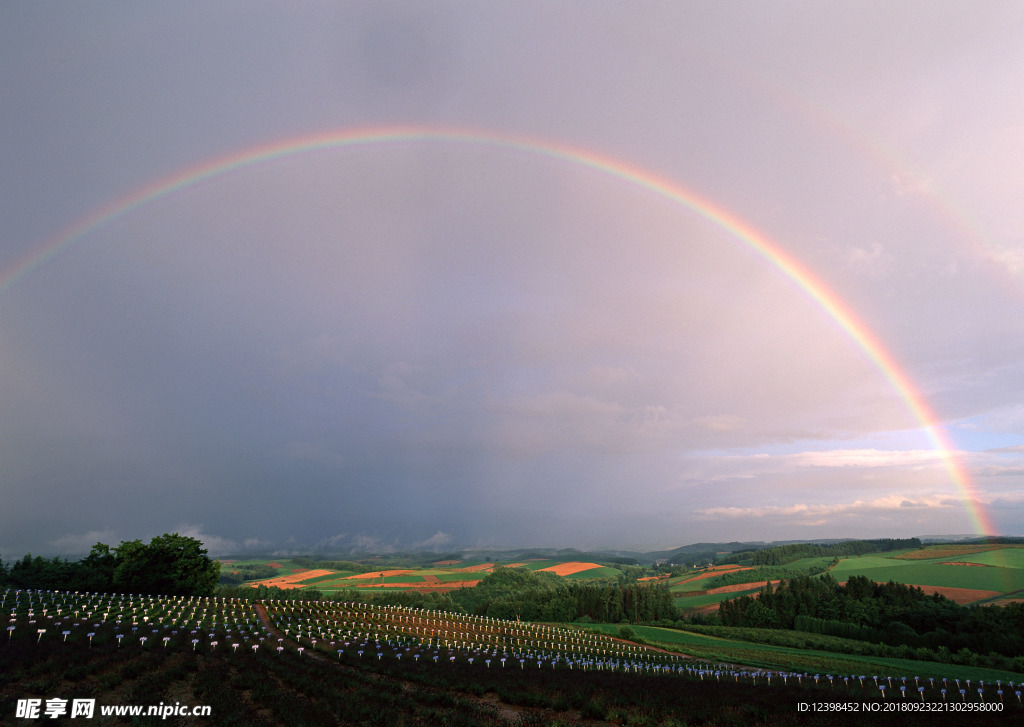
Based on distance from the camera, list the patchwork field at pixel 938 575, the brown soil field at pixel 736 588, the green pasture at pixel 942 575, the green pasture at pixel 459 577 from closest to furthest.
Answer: the patchwork field at pixel 938 575, the green pasture at pixel 942 575, the brown soil field at pixel 736 588, the green pasture at pixel 459 577

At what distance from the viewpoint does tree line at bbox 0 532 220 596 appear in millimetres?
58469

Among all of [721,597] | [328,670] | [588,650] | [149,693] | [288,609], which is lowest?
[721,597]

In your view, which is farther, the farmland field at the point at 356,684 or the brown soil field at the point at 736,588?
the brown soil field at the point at 736,588

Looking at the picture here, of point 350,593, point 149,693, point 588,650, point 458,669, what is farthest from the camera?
point 350,593

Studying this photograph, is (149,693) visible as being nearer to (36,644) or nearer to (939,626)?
(36,644)

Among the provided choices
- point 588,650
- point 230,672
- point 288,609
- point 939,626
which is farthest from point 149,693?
point 939,626

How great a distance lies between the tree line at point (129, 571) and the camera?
192 ft

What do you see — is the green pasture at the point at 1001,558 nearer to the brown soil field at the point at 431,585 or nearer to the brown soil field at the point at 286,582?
the brown soil field at the point at 431,585

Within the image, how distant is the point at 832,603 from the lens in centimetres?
8331

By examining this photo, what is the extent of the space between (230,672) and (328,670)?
4.10m

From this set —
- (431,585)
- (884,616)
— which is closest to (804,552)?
(884,616)

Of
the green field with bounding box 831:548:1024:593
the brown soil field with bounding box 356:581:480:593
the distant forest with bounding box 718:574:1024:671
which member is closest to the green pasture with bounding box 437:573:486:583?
the brown soil field with bounding box 356:581:480:593

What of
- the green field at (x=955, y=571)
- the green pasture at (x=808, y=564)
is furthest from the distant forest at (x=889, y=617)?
the green pasture at (x=808, y=564)

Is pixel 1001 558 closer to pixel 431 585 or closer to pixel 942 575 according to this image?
pixel 942 575
